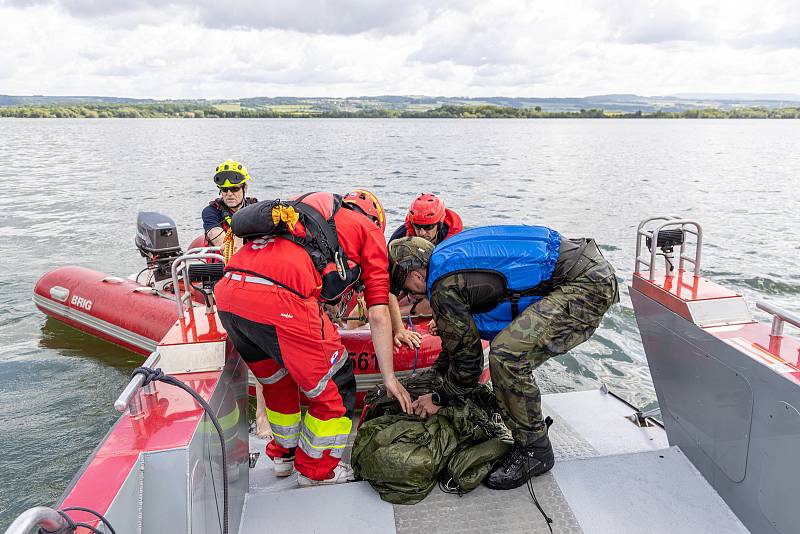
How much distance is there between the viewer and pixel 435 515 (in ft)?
8.43

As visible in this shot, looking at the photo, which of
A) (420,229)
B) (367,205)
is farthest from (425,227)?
(367,205)

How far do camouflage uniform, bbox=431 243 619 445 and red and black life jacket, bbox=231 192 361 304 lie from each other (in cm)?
46

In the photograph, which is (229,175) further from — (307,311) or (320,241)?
(307,311)

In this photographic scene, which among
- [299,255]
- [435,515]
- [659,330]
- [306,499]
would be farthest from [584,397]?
[299,255]

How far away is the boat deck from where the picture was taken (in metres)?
2.49

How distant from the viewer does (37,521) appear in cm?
119

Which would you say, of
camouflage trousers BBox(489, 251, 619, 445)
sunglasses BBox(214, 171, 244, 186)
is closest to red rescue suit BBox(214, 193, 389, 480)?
camouflage trousers BBox(489, 251, 619, 445)

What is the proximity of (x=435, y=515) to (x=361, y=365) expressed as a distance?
2.06m

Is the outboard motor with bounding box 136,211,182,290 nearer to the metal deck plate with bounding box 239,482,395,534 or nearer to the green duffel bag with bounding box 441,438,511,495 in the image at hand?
the metal deck plate with bounding box 239,482,395,534

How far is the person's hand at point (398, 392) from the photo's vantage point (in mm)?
2809

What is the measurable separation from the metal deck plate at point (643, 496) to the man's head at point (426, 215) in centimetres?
199

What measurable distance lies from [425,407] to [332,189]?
1662 cm

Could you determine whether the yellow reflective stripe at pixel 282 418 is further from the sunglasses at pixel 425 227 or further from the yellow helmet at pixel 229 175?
the yellow helmet at pixel 229 175

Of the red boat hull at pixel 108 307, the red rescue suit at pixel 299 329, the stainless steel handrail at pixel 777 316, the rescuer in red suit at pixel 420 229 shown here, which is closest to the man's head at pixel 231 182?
the red boat hull at pixel 108 307
